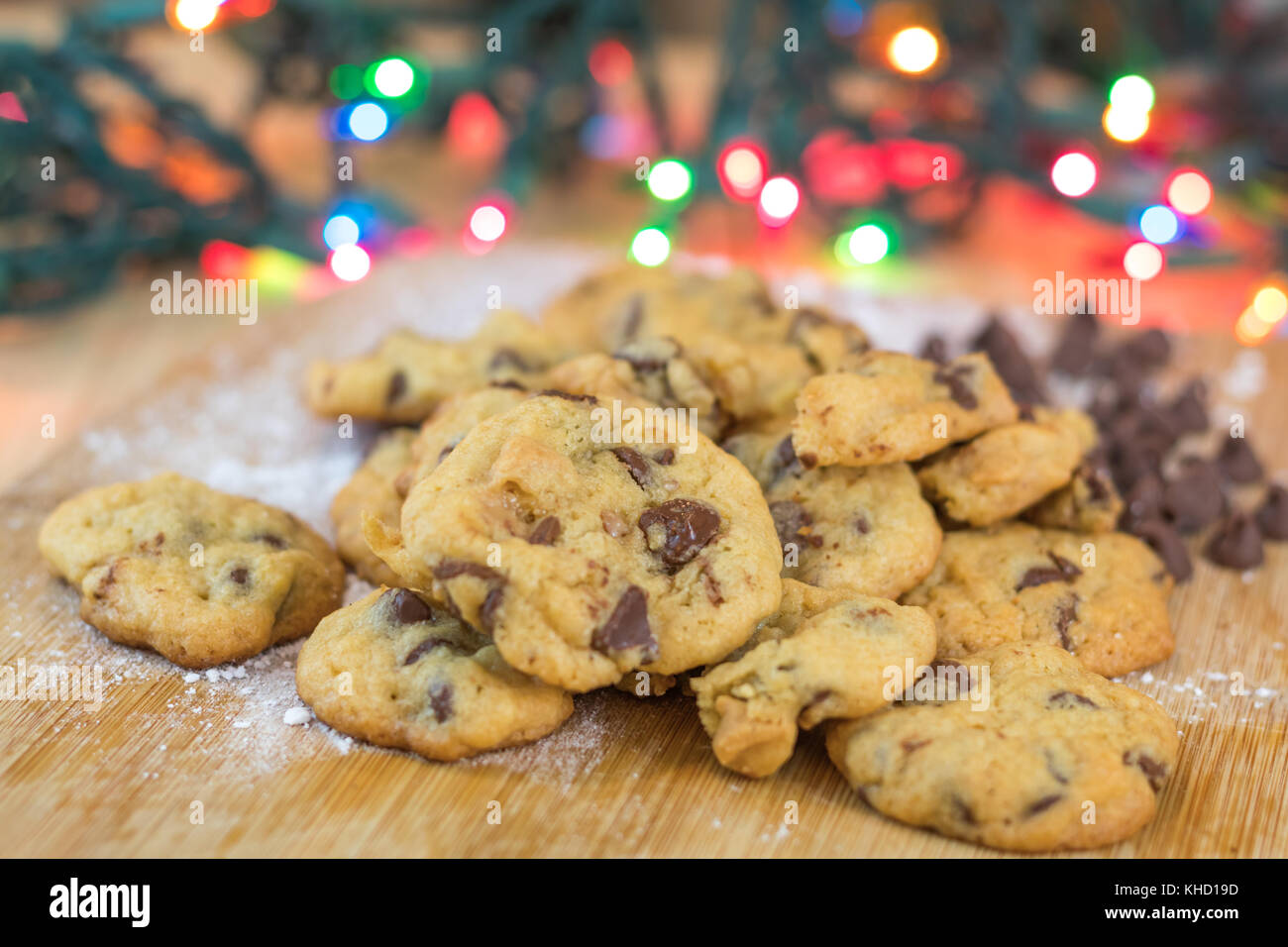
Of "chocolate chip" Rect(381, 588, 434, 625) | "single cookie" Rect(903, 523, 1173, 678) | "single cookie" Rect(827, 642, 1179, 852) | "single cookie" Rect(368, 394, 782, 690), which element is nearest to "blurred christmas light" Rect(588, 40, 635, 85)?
"single cookie" Rect(368, 394, 782, 690)

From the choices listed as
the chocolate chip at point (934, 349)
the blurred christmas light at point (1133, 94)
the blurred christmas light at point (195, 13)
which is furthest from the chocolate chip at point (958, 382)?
the blurred christmas light at point (195, 13)

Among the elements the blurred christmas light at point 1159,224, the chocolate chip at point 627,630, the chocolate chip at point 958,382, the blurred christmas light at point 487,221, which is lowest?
the chocolate chip at point 627,630

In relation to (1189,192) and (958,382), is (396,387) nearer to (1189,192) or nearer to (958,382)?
(958,382)

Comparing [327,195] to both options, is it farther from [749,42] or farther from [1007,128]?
[1007,128]

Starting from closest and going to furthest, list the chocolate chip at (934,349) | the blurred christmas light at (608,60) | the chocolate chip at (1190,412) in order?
the chocolate chip at (934,349), the chocolate chip at (1190,412), the blurred christmas light at (608,60)

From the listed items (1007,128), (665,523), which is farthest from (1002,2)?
(665,523)

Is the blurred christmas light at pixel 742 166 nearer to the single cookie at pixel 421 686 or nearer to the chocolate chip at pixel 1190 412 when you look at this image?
the chocolate chip at pixel 1190 412

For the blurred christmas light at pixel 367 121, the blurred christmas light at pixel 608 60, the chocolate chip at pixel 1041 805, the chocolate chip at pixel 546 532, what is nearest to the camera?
the chocolate chip at pixel 1041 805
